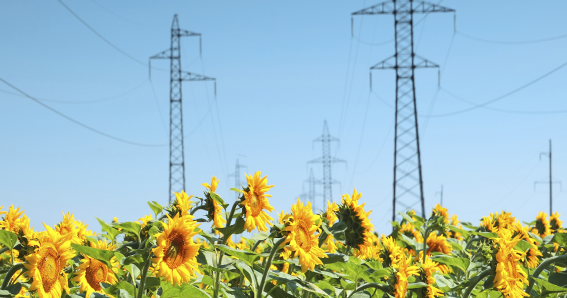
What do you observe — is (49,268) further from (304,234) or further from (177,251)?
(304,234)

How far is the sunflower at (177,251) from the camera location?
1.98 m

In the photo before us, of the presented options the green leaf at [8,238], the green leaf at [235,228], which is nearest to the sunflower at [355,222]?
the green leaf at [235,228]

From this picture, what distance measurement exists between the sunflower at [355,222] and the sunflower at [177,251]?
3.82ft

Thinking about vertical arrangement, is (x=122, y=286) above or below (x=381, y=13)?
below

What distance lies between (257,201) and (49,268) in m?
0.97

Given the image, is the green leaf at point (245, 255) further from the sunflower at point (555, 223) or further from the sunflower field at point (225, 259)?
the sunflower at point (555, 223)

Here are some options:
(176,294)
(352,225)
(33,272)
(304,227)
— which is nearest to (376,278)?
(352,225)

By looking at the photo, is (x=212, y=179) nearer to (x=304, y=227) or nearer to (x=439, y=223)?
(x=304, y=227)

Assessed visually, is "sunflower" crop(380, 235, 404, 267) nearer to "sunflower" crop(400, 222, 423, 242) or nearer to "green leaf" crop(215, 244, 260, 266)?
"green leaf" crop(215, 244, 260, 266)

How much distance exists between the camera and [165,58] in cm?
2588

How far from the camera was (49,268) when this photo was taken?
209cm

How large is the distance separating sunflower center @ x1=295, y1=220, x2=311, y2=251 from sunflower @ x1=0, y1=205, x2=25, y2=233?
1800 millimetres

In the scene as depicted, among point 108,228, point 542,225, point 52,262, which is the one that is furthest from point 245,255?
point 542,225

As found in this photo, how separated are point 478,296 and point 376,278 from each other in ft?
2.56
